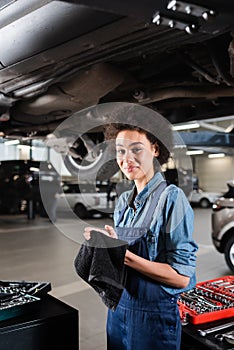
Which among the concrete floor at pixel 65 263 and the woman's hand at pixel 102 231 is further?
the concrete floor at pixel 65 263

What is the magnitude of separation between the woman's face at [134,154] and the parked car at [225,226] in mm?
2765

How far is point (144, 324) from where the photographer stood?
48.4 inches

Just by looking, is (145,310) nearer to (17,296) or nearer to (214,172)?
(17,296)

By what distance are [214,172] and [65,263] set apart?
14582mm

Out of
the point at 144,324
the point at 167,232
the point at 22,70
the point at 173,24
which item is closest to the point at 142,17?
the point at 173,24

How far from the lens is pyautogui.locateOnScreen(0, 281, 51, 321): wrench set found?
139 centimetres

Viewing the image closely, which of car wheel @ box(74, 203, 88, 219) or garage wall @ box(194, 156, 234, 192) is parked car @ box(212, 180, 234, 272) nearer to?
car wheel @ box(74, 203, 88, 219)

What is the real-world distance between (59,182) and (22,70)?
0.56m

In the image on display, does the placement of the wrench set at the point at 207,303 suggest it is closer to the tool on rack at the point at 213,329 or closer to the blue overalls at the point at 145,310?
the tool on rack at the point at 213,329

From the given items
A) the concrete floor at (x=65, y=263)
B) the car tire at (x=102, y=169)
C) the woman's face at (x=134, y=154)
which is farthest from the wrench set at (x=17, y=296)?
the woman's face at (x=134, y=154)

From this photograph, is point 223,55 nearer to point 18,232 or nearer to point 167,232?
point 167,232

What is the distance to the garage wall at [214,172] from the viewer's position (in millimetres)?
17609

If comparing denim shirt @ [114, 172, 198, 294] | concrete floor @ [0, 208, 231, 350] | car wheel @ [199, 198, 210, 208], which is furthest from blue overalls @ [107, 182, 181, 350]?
car wheel @ [199, 198, 210, 208]

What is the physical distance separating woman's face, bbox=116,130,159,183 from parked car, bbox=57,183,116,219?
0.64 feet
